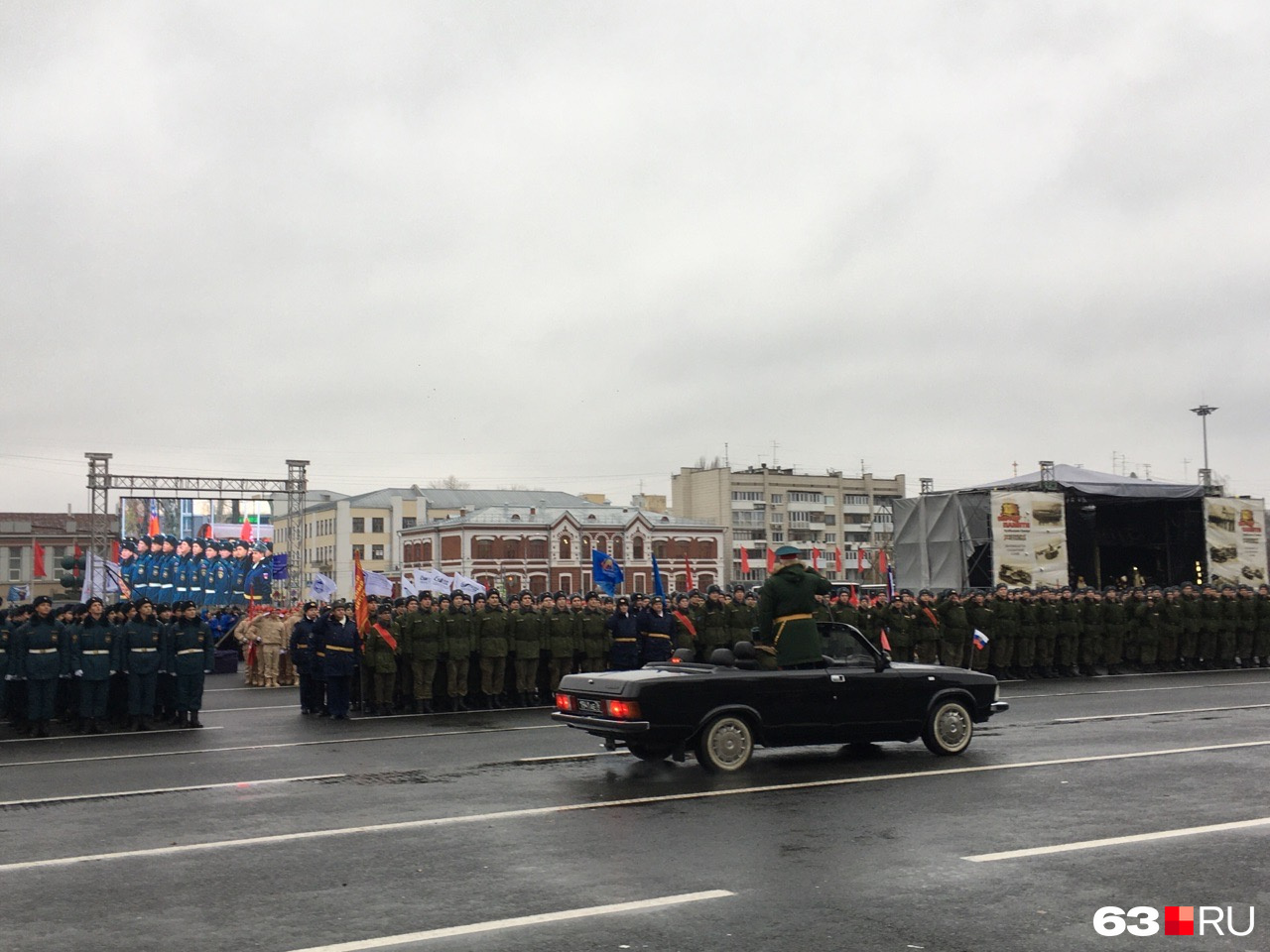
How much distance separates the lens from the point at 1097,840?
7879 mm

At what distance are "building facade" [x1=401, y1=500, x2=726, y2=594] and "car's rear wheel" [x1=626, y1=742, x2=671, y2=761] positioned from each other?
83.6 m

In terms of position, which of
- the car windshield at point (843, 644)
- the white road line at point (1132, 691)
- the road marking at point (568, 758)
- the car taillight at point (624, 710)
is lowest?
the white road line at point (1132, 691)

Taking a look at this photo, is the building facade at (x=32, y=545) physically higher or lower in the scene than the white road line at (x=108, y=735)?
higher

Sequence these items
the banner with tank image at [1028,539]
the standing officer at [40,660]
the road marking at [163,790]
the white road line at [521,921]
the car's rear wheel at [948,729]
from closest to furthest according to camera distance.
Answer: the white road line at [521,921]
the road marking at [163,790]
the car's rear wheel at [948,729]
the standing officer at [40,660]
the banner with tank image at [1028,539]

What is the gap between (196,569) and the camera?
49.7m

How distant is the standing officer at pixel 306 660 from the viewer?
1811cm

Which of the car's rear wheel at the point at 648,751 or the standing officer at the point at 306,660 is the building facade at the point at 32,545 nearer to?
the standing officer at the point at 306,660

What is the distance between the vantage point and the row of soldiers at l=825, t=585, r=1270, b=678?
74.0 ft

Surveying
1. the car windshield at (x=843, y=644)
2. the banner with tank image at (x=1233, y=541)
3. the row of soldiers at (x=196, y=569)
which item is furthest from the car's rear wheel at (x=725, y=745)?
the row of soldiers at (x=196, y=569)

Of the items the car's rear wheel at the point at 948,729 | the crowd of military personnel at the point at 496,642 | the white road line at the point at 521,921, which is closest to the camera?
the white road line at the point at 521,921

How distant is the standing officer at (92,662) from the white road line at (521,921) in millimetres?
11815

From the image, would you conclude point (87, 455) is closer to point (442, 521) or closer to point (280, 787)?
point (280, 787)

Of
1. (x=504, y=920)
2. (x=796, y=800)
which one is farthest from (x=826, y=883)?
(x=796, y=800)

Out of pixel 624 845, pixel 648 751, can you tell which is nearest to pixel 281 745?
pixel 648 751
